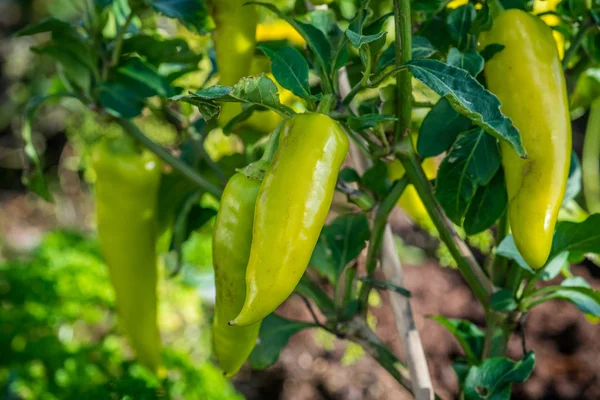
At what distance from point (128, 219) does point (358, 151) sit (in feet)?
1.02

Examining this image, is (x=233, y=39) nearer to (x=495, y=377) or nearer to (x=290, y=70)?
(x=290, y=70)

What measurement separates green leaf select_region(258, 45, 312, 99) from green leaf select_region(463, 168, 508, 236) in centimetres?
19

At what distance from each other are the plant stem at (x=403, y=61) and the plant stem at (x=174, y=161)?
0.28 m

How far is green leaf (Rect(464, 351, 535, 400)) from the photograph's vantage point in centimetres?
61

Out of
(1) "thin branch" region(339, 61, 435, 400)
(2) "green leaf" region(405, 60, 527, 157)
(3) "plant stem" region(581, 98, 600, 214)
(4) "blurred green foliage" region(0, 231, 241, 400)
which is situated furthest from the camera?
(3) "plant stem" region(581, 98, 600, 214)

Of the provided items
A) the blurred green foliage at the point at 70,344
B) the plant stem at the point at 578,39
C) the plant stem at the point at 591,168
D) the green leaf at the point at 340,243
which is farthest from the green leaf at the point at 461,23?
the plant stem at the point at 591,168

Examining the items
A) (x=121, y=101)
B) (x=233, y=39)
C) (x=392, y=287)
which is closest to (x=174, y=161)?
(x=121, y=101)

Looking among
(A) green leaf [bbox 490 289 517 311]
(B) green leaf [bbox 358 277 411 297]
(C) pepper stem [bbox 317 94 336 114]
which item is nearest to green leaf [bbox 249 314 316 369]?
(B) green leaf [bbox 358 277 411 297]

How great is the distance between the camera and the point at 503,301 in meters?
0.60

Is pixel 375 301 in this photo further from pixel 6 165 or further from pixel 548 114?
pixel 6 165

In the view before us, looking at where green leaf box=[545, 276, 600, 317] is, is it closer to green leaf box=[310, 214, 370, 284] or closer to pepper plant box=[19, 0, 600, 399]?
pepper plant box=[19, 0, 600, 399]

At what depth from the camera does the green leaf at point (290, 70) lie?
514 millimetres

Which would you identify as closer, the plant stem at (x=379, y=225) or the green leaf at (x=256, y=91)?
the green leaf at (x=256, y=91)

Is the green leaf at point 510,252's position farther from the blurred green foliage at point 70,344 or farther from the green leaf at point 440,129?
the blurred green foliage at point 70,344
